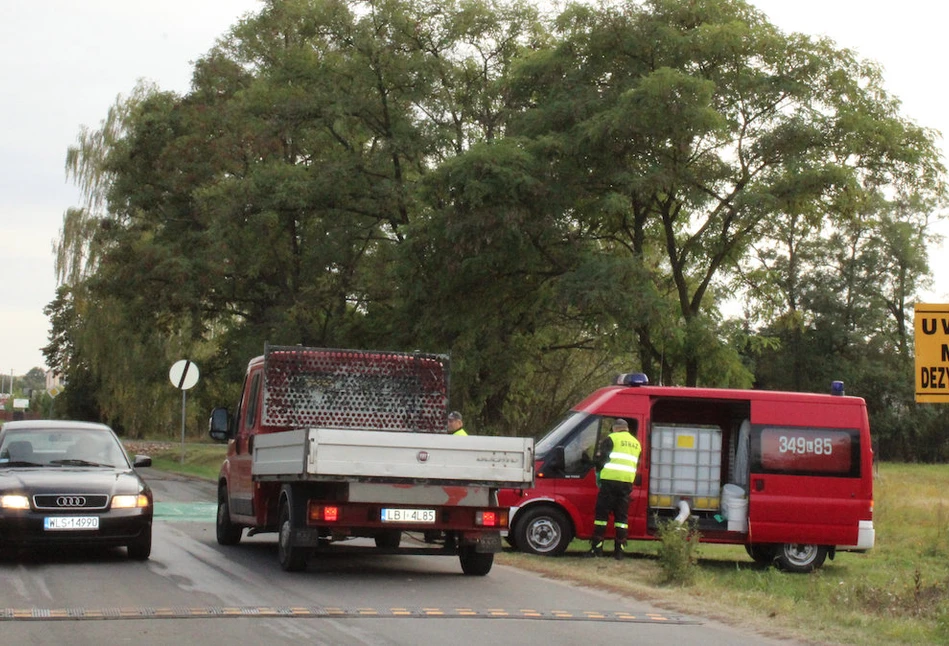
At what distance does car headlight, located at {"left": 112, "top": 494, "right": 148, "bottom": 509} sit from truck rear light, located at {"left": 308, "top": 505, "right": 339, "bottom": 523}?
87.8 inches

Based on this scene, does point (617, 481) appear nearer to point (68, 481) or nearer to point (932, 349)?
point (932, 349)

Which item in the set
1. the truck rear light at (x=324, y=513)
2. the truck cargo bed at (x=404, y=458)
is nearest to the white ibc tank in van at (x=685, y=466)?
the truck cargo bed at (x=404, y=458)

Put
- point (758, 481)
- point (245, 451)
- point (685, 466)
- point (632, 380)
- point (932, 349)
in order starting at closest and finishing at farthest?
point (932, 349) < point (245, 451) < point (758, 481) < point (632, 380) < point (685, 466)

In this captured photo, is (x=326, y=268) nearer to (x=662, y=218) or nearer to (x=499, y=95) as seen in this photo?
(x=499, y=95)

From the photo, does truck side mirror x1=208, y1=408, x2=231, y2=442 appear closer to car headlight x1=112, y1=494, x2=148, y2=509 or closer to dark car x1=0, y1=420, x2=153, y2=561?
dark car x1=0, y1=420, x2=153, y2=561

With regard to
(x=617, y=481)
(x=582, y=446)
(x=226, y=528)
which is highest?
(x=582, y=446)

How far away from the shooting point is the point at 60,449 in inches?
588

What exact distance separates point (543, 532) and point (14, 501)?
668 cm

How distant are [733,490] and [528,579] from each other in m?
4.54

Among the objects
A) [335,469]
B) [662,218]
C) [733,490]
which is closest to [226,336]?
[662,218]

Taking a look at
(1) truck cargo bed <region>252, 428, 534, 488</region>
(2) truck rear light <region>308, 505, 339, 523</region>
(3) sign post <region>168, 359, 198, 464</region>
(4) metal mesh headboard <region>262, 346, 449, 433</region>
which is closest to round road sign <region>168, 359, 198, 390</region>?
(3) sign post <region>168, 359, 198, 464</region>

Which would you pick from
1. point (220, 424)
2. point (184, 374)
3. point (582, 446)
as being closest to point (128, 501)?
point (220, 424)

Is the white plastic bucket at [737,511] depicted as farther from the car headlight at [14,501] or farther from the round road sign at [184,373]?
the round road sign at [184,373]

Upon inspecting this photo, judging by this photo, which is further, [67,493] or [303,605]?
[67,493]
